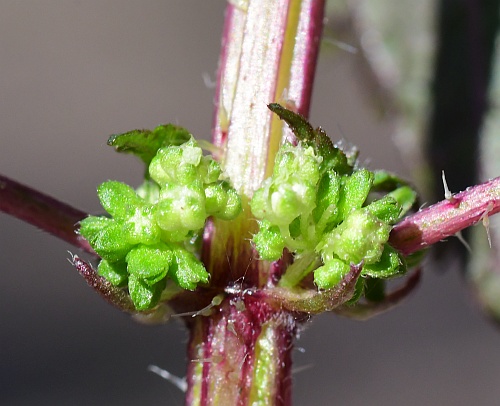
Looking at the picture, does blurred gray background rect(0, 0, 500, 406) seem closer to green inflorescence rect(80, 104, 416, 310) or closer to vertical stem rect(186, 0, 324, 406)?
vertical stem rect(186, 0, 324, 406)

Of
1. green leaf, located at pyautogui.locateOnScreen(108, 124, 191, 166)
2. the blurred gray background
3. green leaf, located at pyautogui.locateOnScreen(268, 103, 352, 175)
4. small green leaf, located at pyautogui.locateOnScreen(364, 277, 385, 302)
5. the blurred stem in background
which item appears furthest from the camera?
the blurred gray background

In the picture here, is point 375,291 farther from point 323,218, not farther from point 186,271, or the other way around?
point 186,271

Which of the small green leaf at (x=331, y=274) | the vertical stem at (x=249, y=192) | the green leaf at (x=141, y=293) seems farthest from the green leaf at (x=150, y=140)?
the small green leaf at (x=331, y=274)

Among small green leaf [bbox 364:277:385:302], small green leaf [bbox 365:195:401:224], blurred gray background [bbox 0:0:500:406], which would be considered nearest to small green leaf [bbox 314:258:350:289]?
small green leaf [bbox 365:195:401:224]

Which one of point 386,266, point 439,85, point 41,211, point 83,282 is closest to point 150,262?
point 41,211

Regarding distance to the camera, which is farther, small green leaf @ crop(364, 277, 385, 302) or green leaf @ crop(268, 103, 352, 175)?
small green leaf @ crop(364, 277, 385, 302)

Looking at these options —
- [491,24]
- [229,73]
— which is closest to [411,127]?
[491,24]

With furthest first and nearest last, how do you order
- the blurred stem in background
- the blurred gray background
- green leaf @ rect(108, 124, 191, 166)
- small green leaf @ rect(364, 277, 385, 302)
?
the blurred gray background
the blurred stem in background
small green leaf @ rect(364, 277, 385, 302)
green leaf @ rect(108, 124, 191, 166)

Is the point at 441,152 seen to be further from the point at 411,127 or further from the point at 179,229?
the point at 179,229
